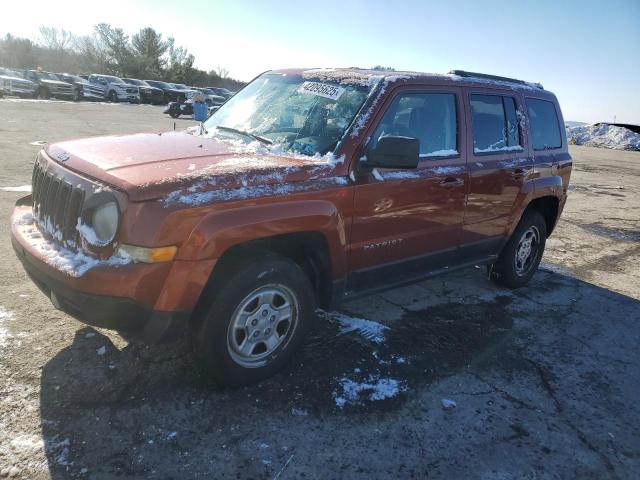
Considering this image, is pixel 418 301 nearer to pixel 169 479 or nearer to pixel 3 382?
pixel 169 479

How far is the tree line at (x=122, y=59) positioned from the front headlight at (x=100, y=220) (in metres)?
58.0

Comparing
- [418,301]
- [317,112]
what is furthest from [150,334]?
[418,301]

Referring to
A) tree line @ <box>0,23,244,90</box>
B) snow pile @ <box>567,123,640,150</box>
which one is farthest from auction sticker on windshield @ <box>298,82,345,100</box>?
tree line @ <box>0,23,244,90</box>

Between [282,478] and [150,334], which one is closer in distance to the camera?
[282,478]

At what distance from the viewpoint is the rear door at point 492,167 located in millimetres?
4027

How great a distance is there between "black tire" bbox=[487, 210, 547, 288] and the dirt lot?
1.66 ft

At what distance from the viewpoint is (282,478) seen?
2.31m

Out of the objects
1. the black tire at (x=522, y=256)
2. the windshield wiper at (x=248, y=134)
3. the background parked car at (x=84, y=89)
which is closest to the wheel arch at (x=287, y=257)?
the windshield wiper at (x=248, y=134)

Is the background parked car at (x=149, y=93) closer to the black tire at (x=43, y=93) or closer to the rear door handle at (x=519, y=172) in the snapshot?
the black tire at (x=43, y=93)

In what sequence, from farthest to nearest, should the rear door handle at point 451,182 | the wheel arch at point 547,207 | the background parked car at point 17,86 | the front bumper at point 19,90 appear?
the front bumper at point 19,90, the background parked car at point 17,86, the wheel arch at point 547,207, the rear door handle at point 451,182

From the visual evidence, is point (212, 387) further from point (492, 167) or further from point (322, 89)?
point (492, 167)

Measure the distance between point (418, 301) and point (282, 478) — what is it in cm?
258

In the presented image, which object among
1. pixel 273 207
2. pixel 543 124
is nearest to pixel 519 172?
pixel 543 124

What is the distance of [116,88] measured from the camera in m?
32.8
